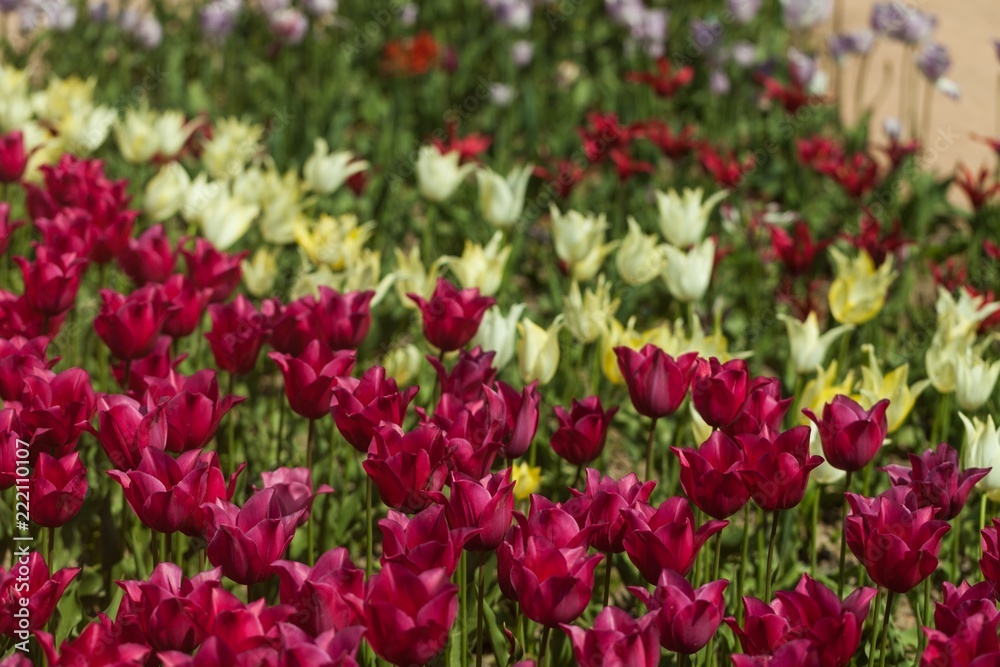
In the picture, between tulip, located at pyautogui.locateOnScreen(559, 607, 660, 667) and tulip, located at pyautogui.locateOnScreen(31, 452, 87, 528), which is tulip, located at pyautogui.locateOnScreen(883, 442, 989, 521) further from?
tulip, located at pyautogui.locateOnScreen(31, 452, 87, 528)

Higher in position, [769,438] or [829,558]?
[769,438]

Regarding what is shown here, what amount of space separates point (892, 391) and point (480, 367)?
0.90 m

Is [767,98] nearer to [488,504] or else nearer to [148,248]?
[148,248]

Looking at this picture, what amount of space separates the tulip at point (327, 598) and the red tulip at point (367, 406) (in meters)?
0.44

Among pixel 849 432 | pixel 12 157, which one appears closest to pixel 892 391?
pixel 849 432

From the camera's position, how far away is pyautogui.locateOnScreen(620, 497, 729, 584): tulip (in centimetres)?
185

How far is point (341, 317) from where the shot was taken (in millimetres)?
2623

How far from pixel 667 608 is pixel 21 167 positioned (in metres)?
2.64

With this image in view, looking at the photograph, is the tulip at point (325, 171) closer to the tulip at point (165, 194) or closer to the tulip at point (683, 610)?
the tulip at point (165, 194)

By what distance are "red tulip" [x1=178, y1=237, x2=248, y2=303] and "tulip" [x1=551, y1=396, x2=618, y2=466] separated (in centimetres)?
96

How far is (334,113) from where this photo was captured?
574 cm

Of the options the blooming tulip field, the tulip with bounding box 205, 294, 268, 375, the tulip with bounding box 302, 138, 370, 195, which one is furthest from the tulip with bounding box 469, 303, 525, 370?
the tulip with bounding box 302, 138, 370, 195

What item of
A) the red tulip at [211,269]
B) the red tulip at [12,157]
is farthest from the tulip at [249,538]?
the red tulip at [12,157]

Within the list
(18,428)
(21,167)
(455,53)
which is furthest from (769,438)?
(455,53)
